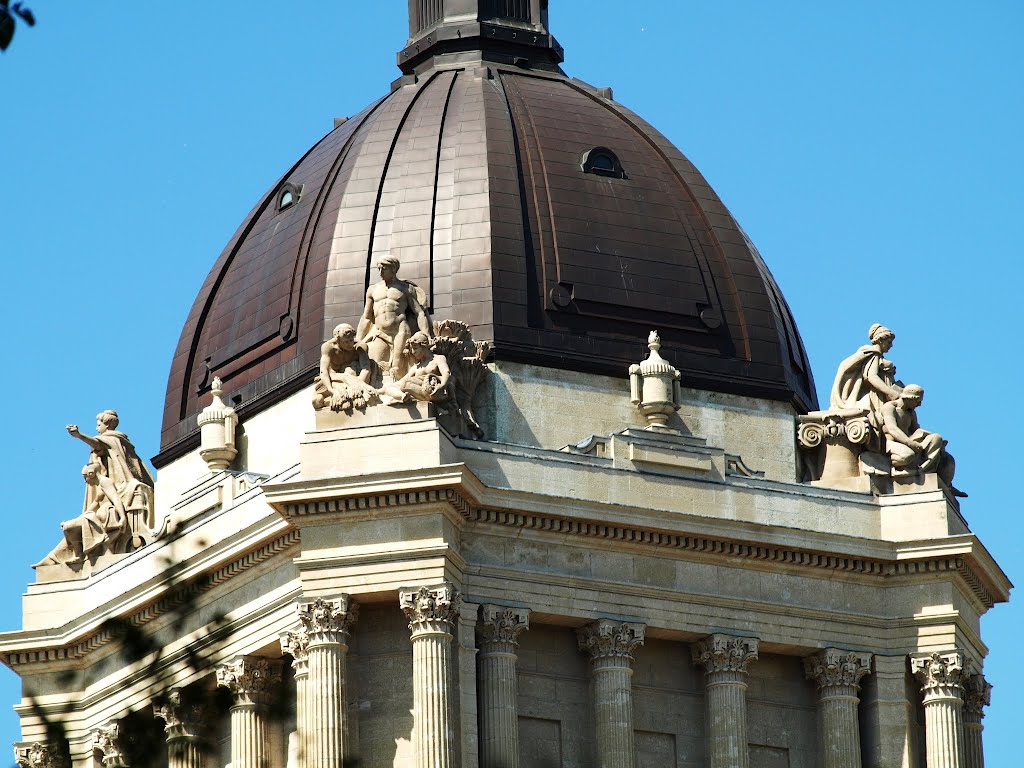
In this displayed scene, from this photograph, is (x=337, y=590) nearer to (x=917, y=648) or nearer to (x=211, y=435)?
(x=211, y=435)

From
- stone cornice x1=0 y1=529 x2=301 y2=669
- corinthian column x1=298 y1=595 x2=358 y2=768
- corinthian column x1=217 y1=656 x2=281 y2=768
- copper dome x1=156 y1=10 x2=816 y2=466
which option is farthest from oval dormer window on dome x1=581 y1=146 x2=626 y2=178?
corinthian column x1=217 y1=656 x2=281 y2=768

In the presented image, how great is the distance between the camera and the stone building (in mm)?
39594

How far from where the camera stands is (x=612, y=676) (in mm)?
41469

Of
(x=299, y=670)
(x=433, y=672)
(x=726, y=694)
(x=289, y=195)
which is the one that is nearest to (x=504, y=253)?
(x=289, y=195)

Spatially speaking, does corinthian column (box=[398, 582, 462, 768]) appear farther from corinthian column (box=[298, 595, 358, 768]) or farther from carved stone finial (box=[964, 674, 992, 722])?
carved stone finial (box=[964, 674, 992, 722])

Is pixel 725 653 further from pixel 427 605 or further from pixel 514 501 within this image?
pixel 427 605

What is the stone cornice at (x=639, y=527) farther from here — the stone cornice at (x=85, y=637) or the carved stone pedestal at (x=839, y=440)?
the carved stone pedestal at (x=839, y=440)

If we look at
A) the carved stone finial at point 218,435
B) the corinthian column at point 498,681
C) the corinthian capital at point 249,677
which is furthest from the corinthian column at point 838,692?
the carved stone finial at point 218,435

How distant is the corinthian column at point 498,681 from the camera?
39.3 meters

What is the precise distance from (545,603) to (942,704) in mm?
7405

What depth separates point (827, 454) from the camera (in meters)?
45.4

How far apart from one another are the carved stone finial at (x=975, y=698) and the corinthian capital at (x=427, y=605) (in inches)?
415

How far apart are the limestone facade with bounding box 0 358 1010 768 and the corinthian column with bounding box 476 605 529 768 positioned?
0.04m

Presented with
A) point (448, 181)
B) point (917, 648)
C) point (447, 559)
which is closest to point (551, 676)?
point (447, 559)
